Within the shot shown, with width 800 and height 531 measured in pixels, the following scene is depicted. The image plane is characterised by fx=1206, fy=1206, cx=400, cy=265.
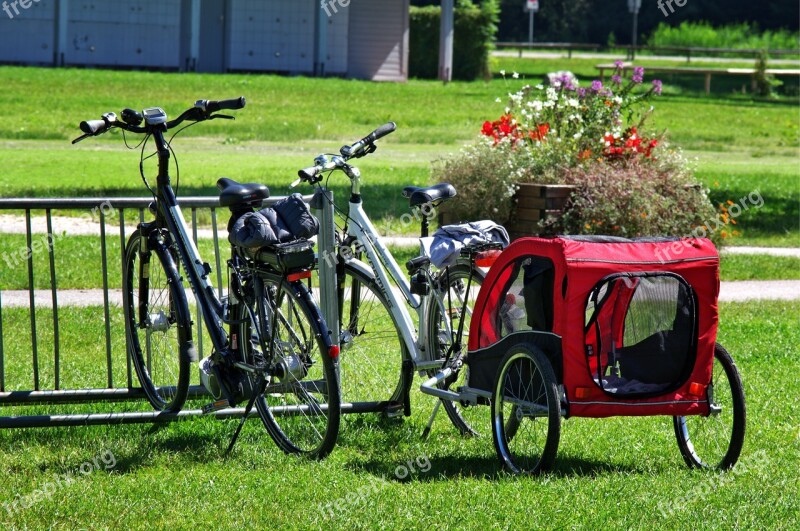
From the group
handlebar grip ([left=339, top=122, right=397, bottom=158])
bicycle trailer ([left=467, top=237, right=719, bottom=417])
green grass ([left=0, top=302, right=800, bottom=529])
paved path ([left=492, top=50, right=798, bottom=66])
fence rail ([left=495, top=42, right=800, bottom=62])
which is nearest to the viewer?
green grass ([left=0, top=302, right=800, bottom=529])

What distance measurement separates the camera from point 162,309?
5984mm

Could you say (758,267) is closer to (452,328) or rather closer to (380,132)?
(452,328)

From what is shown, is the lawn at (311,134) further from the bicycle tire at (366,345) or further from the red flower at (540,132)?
the bicycle tire at (366,345)

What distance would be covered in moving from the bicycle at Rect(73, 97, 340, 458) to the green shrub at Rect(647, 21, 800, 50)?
5586cm

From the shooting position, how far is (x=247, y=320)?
17.6ft

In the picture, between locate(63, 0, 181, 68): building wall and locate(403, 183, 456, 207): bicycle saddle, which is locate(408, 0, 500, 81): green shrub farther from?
locate(403, 183, 456, 207): bicycle saddle

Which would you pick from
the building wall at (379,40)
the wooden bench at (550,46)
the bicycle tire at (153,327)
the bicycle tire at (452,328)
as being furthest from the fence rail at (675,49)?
the bicycle tire at (153,327)

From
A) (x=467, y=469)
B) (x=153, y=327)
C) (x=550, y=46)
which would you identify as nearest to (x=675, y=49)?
(x=550, y=46)

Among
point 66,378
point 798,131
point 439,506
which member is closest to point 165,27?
point 798,131

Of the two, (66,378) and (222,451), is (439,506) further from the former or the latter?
(66,378)

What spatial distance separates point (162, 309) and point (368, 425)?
1.17m

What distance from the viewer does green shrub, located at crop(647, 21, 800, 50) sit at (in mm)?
58656

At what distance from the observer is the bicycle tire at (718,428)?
16.5ft

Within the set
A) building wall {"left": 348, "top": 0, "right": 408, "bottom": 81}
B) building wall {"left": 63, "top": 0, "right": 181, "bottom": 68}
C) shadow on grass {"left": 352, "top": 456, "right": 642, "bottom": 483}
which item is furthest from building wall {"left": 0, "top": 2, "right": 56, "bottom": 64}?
shadow on grass {"left": 352, "top": 456, "right": 642, "bottom": 483}
